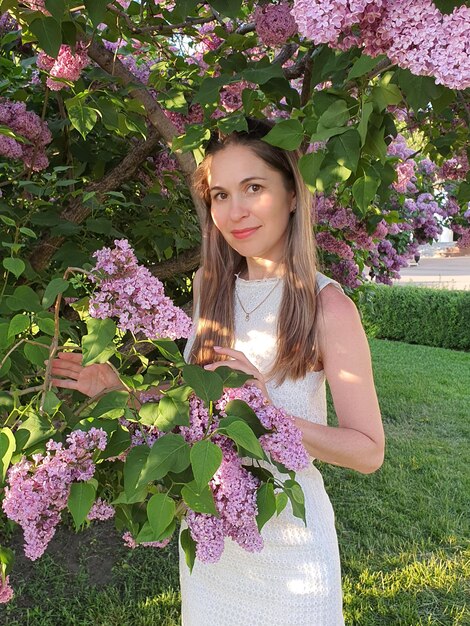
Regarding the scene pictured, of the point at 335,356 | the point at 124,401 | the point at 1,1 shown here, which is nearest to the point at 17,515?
the point at 124,401

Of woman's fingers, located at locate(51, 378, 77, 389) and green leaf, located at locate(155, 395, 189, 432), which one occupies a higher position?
green leaf, located at locate(155, 395, 189, 432)

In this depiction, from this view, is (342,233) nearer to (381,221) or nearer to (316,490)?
(381,221)

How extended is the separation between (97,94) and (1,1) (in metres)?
0.46

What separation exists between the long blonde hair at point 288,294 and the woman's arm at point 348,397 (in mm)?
51

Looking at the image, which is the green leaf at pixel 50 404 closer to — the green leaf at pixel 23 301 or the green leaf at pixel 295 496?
the green leaf at pixel 23 301

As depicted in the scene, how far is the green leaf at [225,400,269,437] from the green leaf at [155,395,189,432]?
63 mm

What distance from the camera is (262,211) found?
5.18ft

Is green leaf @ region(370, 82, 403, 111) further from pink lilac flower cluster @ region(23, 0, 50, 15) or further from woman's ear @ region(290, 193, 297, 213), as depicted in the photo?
pink lilac flower cluster @ region(23, 0, 50, 15)

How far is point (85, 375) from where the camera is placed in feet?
4.46

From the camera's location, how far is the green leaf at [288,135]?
1246 millimetres

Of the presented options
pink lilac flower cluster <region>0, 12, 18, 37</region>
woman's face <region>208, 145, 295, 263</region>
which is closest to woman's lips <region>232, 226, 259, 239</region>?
woman's face <region>208, 145, 295, 263</region>

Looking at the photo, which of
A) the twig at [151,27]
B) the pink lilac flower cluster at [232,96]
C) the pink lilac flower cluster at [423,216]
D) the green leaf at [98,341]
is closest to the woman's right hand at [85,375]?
the green leaf at [98,341]

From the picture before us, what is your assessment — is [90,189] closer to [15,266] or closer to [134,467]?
[15,266]

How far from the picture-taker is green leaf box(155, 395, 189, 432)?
2.83 feet
